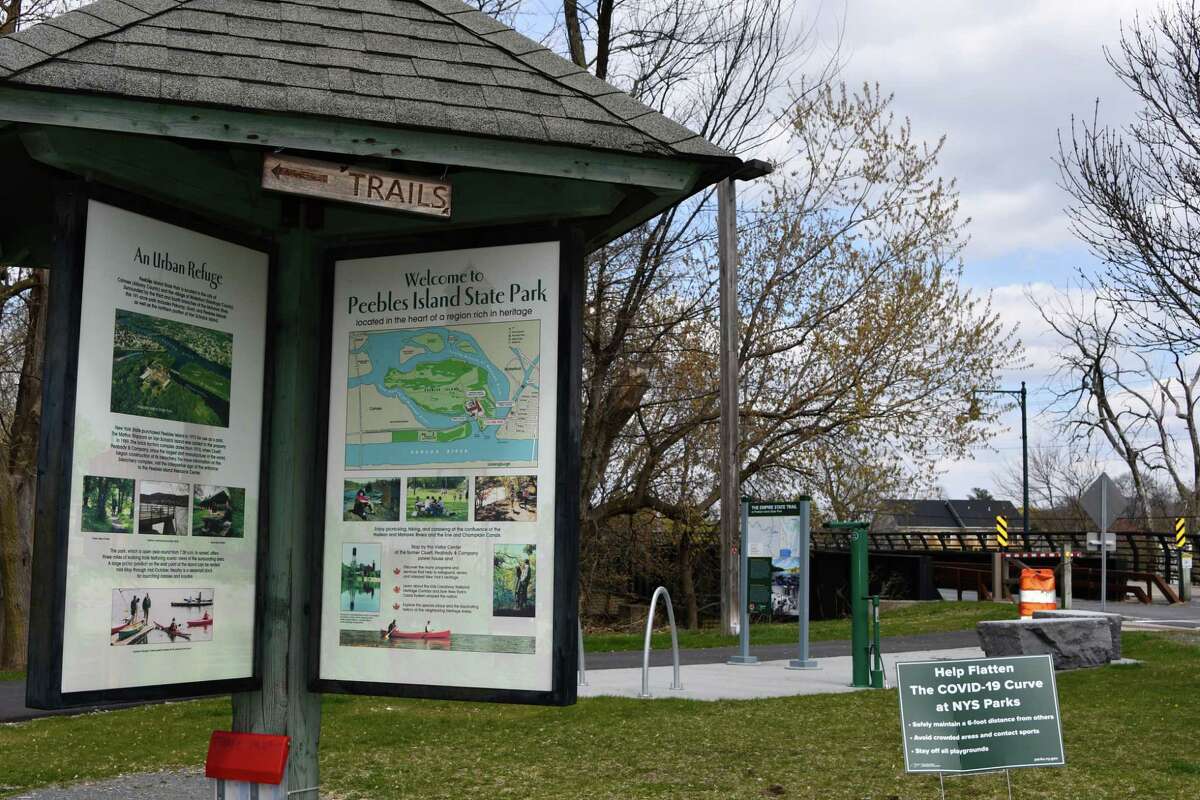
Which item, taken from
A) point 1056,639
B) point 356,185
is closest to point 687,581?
point 1056,639

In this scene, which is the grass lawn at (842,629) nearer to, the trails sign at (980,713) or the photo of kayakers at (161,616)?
the trails sign at (980,713)

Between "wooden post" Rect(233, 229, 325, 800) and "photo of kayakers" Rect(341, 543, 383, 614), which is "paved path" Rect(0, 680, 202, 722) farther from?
"photo of kayakers" Rect(341, 543, 383, 614)

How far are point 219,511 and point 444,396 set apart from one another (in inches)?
33.5

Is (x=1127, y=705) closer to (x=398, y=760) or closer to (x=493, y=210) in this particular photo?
(x=398, y=760)

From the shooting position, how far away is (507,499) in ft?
14.0

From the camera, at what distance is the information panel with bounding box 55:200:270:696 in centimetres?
393

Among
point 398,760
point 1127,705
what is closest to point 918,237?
point 1127,705

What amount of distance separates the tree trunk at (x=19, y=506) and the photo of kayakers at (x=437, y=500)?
53.6 feet

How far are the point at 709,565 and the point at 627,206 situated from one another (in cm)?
2269

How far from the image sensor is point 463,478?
14.1 feet

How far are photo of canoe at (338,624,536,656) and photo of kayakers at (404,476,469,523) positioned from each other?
374 mm

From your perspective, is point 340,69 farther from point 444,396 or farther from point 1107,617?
point 1107,617

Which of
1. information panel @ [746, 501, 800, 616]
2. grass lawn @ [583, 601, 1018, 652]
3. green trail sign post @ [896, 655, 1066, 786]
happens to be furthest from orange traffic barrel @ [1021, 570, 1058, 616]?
green trail sign post @ [896, 655, 1066, 786]

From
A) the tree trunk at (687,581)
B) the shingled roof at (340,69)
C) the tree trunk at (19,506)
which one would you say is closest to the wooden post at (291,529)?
the shingled roof at (340,69)
